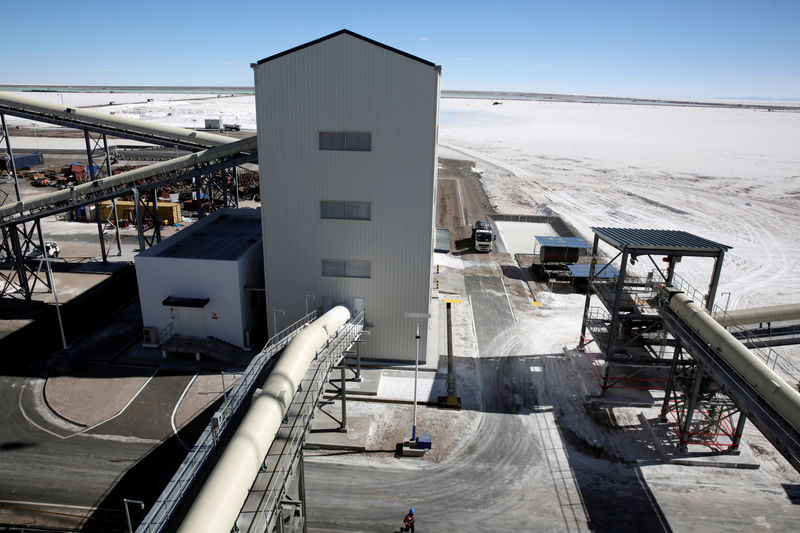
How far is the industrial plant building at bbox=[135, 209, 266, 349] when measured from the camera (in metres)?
31.1

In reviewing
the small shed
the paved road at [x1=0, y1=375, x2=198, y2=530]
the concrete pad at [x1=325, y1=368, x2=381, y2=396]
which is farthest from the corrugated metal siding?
the small shed

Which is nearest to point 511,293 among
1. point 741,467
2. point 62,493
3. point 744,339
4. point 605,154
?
point 744,339

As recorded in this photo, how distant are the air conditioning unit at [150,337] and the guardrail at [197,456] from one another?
13.4m

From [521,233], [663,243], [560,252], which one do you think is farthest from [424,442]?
[521,233]

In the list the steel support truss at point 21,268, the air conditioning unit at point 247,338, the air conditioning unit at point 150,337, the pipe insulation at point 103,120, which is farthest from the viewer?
the pipe insulation at point 103,120

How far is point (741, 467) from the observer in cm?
2330

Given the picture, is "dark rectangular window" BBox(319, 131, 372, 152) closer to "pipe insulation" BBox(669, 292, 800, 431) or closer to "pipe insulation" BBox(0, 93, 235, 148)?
"pipe insulation" BBox(669, 292, 800, 431)

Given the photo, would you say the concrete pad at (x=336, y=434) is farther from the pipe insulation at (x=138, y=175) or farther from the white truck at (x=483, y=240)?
the white truck at (x=483, y=240)

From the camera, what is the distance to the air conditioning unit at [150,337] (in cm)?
3197

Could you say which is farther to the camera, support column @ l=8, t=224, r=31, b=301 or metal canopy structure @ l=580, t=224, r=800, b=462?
support column @ l=8, t=224, r=31, b=301

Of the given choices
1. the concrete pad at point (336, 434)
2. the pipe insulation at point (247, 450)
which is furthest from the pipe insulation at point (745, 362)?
the pipe insulation at point (247, 450)

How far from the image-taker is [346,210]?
29.7 meters

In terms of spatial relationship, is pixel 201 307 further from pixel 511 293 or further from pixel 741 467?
pixel 741 467

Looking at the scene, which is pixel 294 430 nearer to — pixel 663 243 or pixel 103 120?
pixel 663 243
